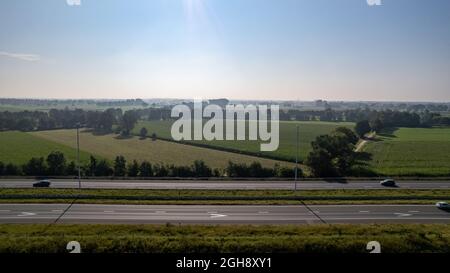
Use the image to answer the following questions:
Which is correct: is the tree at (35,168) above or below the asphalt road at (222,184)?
above

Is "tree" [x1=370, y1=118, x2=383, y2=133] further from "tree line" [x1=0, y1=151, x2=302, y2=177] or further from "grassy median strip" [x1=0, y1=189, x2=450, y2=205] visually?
"grassy median strip" [x1=0, y1=189, x2=450, y2=205]

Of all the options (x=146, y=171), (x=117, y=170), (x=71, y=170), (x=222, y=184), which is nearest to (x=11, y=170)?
(x=71, y=170)

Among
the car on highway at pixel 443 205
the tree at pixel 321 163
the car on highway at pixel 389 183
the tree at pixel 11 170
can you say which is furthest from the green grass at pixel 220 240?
the tree at pixel 11 170

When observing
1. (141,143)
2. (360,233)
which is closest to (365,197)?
(360,233)

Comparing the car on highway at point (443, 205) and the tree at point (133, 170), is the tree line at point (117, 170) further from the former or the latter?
the car on highway at point (443, 205)

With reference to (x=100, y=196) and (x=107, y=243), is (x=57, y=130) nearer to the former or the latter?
(x=100, y=196)

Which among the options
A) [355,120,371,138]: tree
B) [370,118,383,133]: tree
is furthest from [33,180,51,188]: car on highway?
[370,118,383,133]: tree

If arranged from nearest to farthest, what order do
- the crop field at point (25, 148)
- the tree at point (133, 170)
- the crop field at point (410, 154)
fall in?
1. the tree at point (133, 170)
2. the crop field at point (410, 154)
3. the crop field at point (25, 148)
